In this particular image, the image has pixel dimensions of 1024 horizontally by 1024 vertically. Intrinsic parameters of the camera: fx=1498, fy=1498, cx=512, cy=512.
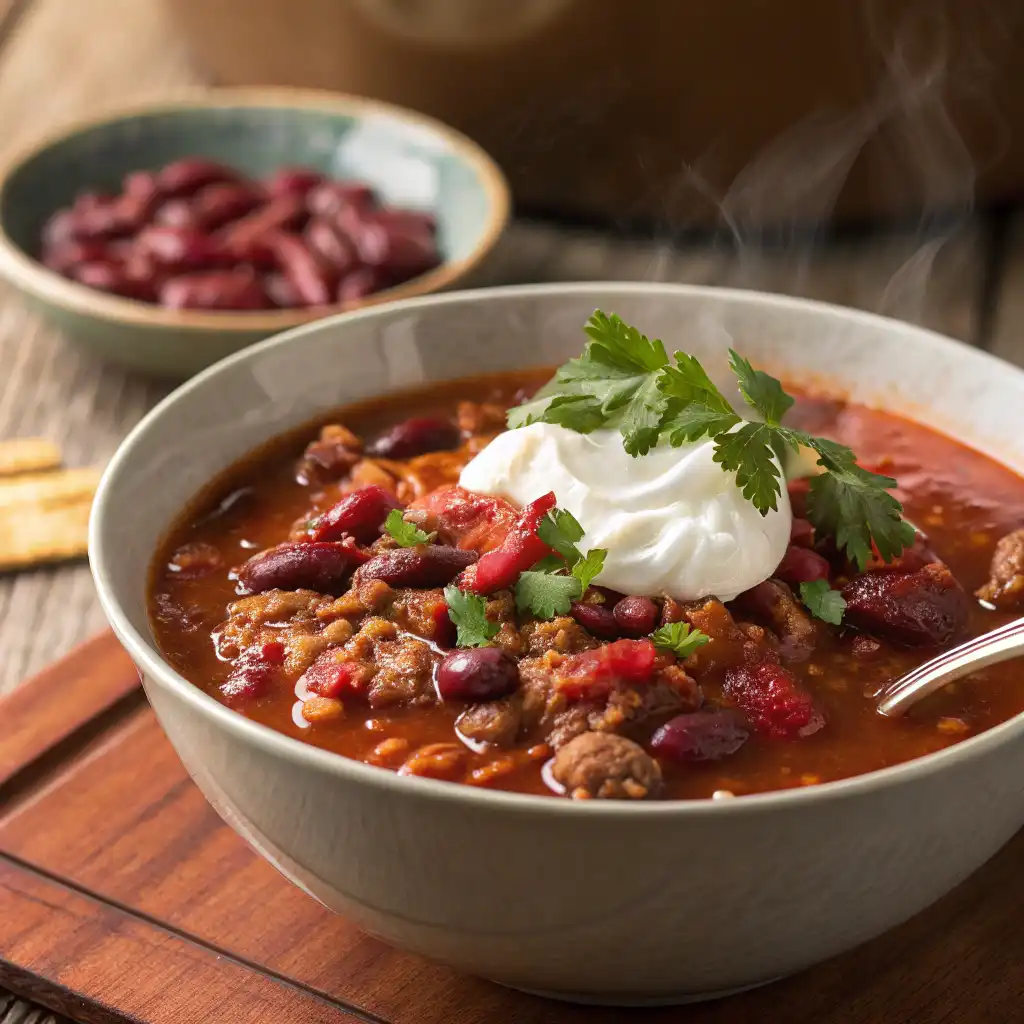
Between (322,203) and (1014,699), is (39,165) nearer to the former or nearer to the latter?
(322,203)

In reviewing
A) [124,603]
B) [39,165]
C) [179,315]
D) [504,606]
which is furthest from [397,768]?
[39,165]

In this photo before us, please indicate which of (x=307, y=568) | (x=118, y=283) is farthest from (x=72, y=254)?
(x=307, y=568)

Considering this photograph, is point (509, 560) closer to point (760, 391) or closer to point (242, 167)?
point (760, 391)

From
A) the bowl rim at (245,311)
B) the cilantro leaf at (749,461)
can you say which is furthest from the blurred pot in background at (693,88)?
the cilantro leaf at (749,461)

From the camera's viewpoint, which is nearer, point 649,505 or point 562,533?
point 562,533

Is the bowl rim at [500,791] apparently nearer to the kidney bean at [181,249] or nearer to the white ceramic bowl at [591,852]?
the white ceramic bowl at [591,852]

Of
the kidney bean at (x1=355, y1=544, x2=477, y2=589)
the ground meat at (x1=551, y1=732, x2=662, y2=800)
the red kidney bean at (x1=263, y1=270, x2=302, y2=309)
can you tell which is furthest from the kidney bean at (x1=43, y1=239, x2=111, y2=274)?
the ground meat at (x1=551, y1=732, x2=662, y2=800)

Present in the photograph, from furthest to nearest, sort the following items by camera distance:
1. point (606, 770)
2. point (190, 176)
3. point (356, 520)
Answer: point (190, 176) → point (356, 520) → point (606, 770)

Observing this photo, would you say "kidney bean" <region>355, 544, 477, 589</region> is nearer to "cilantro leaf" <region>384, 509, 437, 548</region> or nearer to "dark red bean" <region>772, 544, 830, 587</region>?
"cilantro leaf" <region>384, 509, 437, 548</region>

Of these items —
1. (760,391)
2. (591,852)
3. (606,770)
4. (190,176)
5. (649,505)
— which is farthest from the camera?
(190,176)
